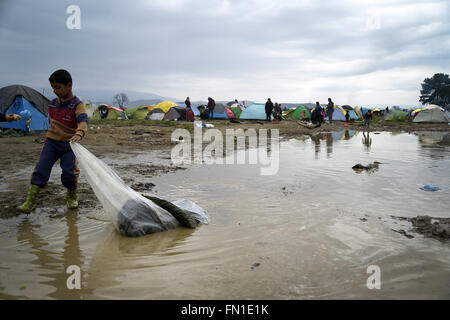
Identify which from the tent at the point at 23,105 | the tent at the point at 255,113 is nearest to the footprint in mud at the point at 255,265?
the tent at the point at 23,105

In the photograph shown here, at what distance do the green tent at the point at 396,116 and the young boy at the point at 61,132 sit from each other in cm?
3890

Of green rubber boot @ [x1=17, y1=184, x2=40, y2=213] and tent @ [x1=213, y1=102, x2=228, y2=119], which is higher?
tent @ [x1=213, y1=102, x2=228, y2=119]

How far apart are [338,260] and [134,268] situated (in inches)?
72.5

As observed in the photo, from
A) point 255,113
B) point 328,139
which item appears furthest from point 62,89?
point 255,113

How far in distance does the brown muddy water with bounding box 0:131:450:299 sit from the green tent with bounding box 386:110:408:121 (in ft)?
115

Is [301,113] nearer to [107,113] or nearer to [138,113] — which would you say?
[138,113]

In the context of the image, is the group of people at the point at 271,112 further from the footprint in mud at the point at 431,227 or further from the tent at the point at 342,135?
the footprint in mud at the point at 431,227

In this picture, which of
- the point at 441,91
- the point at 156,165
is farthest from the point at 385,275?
the point at 441,91

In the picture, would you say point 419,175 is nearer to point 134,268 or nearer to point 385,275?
point 385,275

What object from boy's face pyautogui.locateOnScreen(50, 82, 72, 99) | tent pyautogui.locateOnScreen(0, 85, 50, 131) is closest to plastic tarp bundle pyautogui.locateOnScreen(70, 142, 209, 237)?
boy's face pyautogui.locateOnScreen(50, 82, 72, 99)

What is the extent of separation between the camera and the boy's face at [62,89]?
3.82 m

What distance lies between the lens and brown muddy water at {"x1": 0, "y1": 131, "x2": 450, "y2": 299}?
240 centimetres

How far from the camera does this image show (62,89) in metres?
3.87

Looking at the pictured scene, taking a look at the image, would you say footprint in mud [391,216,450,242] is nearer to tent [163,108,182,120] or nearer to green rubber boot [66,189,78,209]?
green rubber boot [66,189,78,209]
